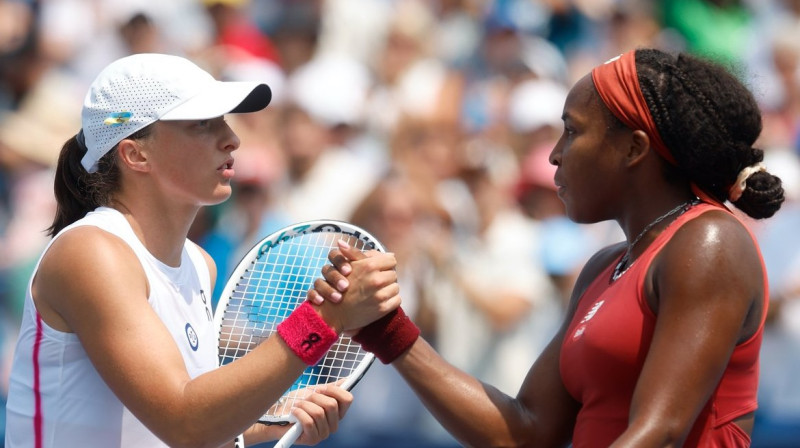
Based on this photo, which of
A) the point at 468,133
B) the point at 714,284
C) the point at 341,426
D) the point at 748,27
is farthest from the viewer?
the point at 748,27

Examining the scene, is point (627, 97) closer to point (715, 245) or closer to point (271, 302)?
point (715, 245)

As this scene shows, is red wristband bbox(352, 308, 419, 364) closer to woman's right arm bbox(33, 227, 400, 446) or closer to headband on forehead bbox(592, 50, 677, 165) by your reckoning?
woman's right arm bbox(33, 227, 400, 446)

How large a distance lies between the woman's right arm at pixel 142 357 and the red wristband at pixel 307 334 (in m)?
0.02

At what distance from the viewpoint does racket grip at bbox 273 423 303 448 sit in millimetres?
3121

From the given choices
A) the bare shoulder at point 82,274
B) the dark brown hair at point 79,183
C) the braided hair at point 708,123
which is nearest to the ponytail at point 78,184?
the dark brown hair at point 79,183

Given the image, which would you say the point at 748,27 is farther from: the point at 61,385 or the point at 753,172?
the point at 61,385

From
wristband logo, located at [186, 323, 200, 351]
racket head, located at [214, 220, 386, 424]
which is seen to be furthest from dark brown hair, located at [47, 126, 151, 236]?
racket head, located at [214, 220, 386, 424]

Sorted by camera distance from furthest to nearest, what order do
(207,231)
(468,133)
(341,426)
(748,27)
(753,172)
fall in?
(748,27) < (468,133) < (207,231) < (341,426) < (753,172)

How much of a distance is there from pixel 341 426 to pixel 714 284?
3569 mm

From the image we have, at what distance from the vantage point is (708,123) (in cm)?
266

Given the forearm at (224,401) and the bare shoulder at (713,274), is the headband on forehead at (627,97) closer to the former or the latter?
the bare shoulder at (713,274)

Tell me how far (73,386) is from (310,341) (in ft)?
1.91

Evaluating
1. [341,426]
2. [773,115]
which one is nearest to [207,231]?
[341,426]

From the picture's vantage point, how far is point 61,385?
2744mm
